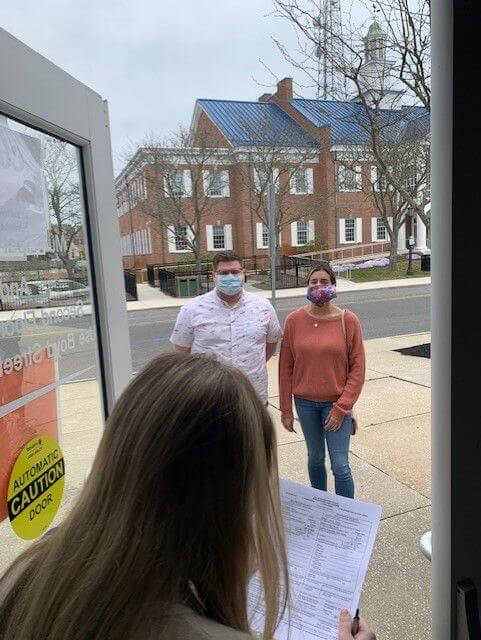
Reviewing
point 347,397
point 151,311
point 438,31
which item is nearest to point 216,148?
point 151,311

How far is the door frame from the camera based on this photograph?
1.24 meters

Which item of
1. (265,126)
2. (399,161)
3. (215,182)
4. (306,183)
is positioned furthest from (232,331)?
(306,183)

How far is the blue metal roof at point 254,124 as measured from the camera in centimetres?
2789

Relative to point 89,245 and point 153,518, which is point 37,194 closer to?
point 89,245

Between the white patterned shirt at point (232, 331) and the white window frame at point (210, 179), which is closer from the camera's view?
the white patterned shirt at point (232, 331)

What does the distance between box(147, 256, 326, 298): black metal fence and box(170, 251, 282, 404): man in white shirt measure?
64.6 ft

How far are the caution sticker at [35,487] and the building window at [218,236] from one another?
101 ft

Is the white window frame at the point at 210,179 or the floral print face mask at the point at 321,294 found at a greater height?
the white window frame at the point at 210,179

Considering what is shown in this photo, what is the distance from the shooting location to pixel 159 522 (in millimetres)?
800

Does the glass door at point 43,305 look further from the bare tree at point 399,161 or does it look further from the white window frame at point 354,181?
the white window frame at point 354,181

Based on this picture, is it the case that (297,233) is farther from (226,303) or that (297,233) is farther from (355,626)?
(355,626)

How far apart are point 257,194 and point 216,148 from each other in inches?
131

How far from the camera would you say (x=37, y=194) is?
4.68 ft

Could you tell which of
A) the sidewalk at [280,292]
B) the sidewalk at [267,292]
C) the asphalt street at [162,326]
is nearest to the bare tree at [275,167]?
the sidewalk at [267,292]
